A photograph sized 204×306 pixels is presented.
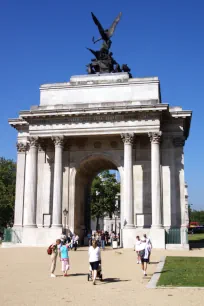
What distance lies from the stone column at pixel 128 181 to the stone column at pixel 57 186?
235 inches

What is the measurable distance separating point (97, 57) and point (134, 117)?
1020cm

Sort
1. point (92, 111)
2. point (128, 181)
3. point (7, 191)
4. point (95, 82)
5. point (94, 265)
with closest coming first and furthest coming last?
point (94, 265)
point (128, 181)
point (92, 111)
point (95, 82)
point (7, 191)

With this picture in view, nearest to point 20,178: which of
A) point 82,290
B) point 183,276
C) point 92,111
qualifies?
point 92,111

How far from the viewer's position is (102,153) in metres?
40.9

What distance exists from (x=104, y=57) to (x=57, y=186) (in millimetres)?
15199

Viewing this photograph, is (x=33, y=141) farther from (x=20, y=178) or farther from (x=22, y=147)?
(x=20, y=178)

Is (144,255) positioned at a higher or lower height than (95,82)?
lower

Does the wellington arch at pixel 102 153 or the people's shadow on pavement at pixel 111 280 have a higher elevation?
the wellington arch at pixel 102 153

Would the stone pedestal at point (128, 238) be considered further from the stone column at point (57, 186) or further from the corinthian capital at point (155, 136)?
the corinthian capital at point (155, 136)

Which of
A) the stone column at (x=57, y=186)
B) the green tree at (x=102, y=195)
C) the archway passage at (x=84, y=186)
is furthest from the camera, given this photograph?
the green tree at (x=102, y=195)

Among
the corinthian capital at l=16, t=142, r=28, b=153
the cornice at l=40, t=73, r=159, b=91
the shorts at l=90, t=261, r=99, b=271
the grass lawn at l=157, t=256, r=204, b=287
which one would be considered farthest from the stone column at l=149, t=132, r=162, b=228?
the shorts at l=90, t=261, r=99, b=271

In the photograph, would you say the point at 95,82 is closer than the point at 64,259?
No

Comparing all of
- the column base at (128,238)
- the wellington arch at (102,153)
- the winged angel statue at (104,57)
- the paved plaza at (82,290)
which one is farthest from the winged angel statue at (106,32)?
the paved plaza at (82,290)

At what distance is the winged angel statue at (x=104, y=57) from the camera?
43562 millimetres
